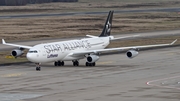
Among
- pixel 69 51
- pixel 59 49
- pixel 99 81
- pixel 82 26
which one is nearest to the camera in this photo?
pixel 99 81

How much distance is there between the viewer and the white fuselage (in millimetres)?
60094

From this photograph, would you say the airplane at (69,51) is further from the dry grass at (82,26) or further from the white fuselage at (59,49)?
the dry grass at (82,26)

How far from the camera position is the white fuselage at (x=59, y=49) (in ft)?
197

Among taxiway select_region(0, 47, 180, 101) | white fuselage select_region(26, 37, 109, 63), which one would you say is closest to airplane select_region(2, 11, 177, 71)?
white fuselage select_region(26, 37, 109, 63)

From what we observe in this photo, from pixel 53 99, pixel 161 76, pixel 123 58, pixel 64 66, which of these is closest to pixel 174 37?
pixel 123 58

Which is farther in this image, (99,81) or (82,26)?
(82,26)

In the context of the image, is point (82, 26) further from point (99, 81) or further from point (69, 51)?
point (99, 81)

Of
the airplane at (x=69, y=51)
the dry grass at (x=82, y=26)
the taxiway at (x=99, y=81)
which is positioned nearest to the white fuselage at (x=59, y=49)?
the airplane at (x=69, y=51)

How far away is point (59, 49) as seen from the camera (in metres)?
62.6

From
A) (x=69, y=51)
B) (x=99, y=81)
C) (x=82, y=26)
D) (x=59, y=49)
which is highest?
(x=82, y=26)

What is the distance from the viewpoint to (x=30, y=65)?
6644 cm

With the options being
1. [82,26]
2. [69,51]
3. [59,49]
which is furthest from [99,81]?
[82,26]

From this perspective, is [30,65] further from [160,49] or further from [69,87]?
[160,49]

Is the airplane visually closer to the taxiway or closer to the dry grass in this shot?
the taxiway
